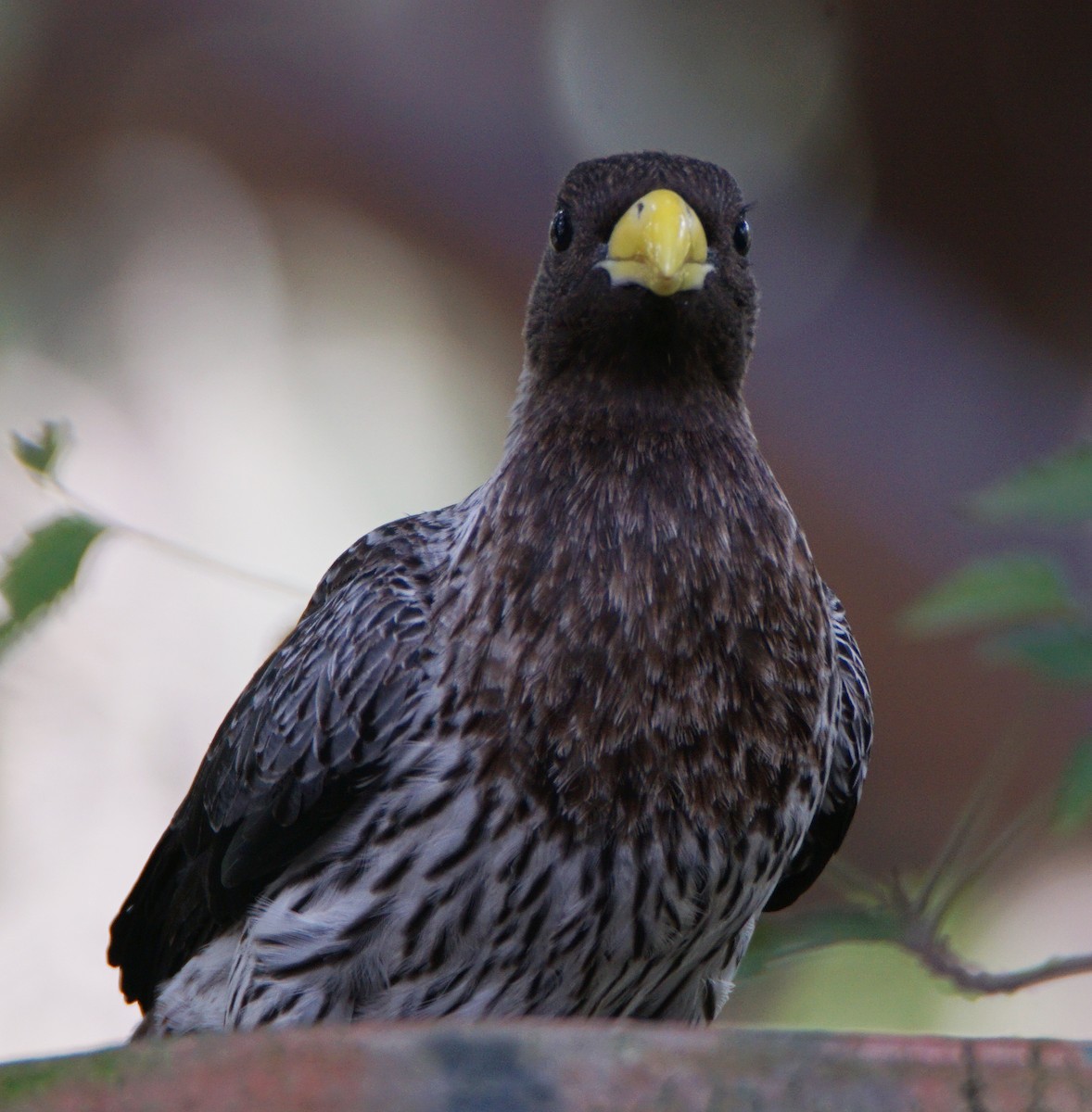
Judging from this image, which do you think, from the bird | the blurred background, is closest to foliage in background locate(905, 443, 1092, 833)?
the bird

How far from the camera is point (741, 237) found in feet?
9.09

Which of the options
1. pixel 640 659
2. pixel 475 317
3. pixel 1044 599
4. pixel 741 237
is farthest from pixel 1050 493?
pixel 475 317

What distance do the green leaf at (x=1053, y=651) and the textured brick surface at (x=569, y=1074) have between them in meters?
0.62

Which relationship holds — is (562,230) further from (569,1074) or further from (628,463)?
(569,1074)

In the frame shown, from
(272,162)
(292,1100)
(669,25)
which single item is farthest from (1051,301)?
(292,1100)

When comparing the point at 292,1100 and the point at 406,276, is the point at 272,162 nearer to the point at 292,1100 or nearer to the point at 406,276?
the point at 406,276

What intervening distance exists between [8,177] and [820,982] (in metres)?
3.93

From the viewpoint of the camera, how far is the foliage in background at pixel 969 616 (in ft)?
6.56

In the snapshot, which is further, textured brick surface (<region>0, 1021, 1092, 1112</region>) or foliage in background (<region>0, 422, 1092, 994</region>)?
foliage in background (<region>0, 422, 1092, 994</region>)

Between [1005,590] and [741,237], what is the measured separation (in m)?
0.90

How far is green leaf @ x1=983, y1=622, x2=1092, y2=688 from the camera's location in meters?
1.91

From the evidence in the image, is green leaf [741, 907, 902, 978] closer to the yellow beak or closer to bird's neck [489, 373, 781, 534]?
bird's neck [489, 373, 781, 534]

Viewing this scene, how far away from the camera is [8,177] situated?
611cm

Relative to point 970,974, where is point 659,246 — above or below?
above
